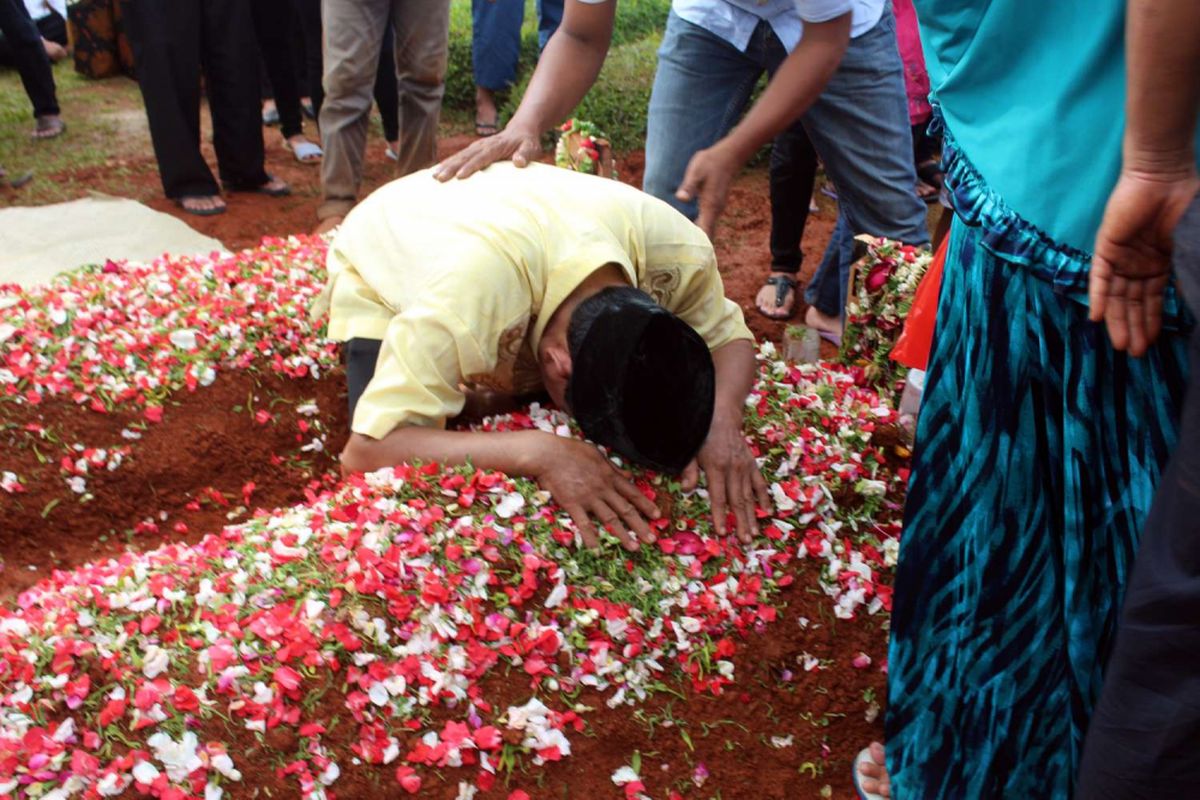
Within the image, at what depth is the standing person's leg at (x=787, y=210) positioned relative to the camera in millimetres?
4414

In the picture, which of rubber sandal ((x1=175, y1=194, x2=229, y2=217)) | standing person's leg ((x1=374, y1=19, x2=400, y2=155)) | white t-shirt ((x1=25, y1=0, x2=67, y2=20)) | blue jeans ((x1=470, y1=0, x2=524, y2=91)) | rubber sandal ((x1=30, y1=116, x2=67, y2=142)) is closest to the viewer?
rubber sandal ((x1=175, y1=194, x2=229, y2=217))

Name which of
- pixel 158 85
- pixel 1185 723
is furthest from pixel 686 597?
pixel 158 85

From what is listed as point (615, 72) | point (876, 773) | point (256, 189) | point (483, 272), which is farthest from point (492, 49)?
point (876, 773)

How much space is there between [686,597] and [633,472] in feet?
1.06

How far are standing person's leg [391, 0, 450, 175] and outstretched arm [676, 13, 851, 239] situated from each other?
297 cm

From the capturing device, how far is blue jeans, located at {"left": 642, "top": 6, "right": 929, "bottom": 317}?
3287mm

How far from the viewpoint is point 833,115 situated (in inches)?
131

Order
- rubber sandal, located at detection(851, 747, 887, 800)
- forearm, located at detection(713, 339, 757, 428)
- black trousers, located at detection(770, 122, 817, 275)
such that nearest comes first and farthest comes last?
rubber sandal, located at detection(851, 747, 887, 800)
forearm, located at detection(713, 339, 757, 428)
black trousers, located at detection(770, 122, 817, 275)

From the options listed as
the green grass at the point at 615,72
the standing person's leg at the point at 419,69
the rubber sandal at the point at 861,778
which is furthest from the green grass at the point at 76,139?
the rubber sandal at the point at 861,778

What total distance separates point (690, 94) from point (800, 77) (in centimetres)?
64

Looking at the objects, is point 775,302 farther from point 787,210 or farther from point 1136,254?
point 1136,254

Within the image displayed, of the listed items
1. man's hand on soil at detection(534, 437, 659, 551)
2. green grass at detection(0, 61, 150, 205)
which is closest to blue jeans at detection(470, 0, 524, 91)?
green grass at detection(0, 61, 150, 205)

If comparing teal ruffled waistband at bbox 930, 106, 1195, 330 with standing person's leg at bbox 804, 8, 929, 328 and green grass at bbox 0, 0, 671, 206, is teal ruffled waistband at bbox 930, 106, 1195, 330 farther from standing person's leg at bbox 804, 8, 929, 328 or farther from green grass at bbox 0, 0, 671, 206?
green grass at bbox 0, 0, 671, 206

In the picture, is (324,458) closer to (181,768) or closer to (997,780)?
(181,768)
